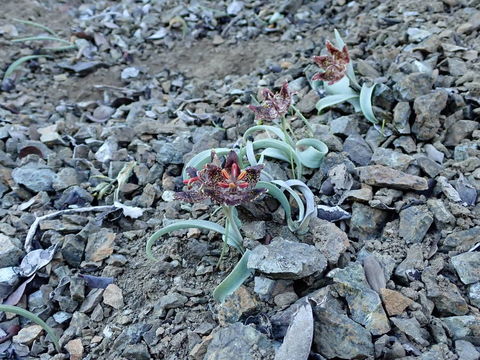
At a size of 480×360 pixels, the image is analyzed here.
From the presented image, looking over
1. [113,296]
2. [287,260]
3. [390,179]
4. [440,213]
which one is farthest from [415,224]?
[113,296]

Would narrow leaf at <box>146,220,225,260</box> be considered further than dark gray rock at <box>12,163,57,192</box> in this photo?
No

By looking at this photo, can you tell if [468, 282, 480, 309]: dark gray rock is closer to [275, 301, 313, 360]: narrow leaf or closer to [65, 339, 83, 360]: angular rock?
[275, 301, 313, 360]: narrow leaf

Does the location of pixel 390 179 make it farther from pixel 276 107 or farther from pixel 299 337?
pixel 299 337

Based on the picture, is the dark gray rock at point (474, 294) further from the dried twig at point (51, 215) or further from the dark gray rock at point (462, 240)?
the dried twig at point (51, 215)

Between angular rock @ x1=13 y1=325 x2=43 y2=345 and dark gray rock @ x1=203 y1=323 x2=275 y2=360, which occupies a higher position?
dark gray rock @ x1=203 y1=323 x2=275 y2=360

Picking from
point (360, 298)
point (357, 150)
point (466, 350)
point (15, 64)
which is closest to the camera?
point (466, 350)

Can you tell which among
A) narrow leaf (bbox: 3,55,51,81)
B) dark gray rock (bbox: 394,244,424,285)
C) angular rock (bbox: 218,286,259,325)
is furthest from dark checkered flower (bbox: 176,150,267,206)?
narrow leaf (bbox: 3,55,51,81)

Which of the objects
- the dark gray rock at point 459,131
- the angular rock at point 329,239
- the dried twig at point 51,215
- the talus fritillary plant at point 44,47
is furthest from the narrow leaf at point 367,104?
the talus fritillary plant at point 44,47
